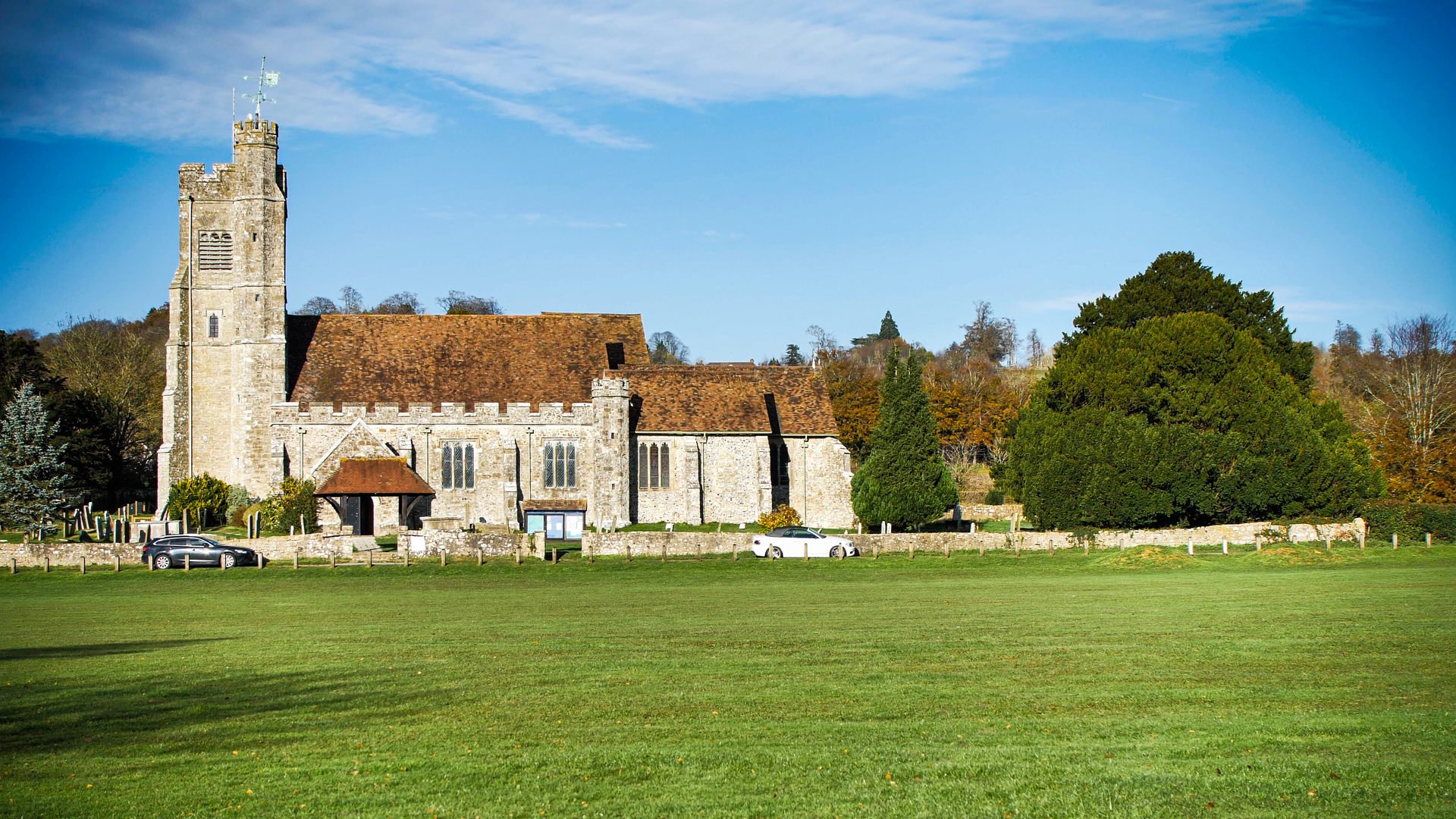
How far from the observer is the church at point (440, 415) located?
4944cm

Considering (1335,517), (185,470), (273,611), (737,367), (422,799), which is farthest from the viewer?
(737,367)

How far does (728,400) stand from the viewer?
51719mm

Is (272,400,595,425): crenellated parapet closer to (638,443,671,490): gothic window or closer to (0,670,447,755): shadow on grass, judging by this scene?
(638,443,671,490): gothic window

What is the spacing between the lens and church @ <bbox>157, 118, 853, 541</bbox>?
49438 millimetres

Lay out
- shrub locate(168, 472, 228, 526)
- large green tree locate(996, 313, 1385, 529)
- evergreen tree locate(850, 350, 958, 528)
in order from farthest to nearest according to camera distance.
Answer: shrub locate(168, 472, 228, 526)
evergreen tree locate(850, 350, 958, 528)
large green tree locate(996, 313, 1385, 529)

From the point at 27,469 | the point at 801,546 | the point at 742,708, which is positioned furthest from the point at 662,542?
the point at 27,469

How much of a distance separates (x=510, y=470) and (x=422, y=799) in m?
41.0

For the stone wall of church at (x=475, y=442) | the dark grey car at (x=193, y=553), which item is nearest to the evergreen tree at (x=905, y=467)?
the stone wall of church at (x=475, y=442)

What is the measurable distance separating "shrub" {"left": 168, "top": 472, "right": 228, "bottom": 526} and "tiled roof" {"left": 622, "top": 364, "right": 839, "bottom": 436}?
709 inches

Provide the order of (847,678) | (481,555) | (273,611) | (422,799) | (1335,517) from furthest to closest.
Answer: (1335,517), (481,555), (273,611), (847,678), (422,799)

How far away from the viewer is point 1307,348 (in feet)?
176

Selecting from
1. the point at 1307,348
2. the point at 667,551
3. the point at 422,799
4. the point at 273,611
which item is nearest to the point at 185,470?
the point at 667,551

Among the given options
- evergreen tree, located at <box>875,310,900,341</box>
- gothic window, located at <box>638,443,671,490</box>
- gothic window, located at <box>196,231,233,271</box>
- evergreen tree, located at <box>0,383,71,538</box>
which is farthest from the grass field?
evergreen tree, located at <box>875,310,900,341</box>

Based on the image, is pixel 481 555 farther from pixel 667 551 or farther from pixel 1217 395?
pixel 1217 395
